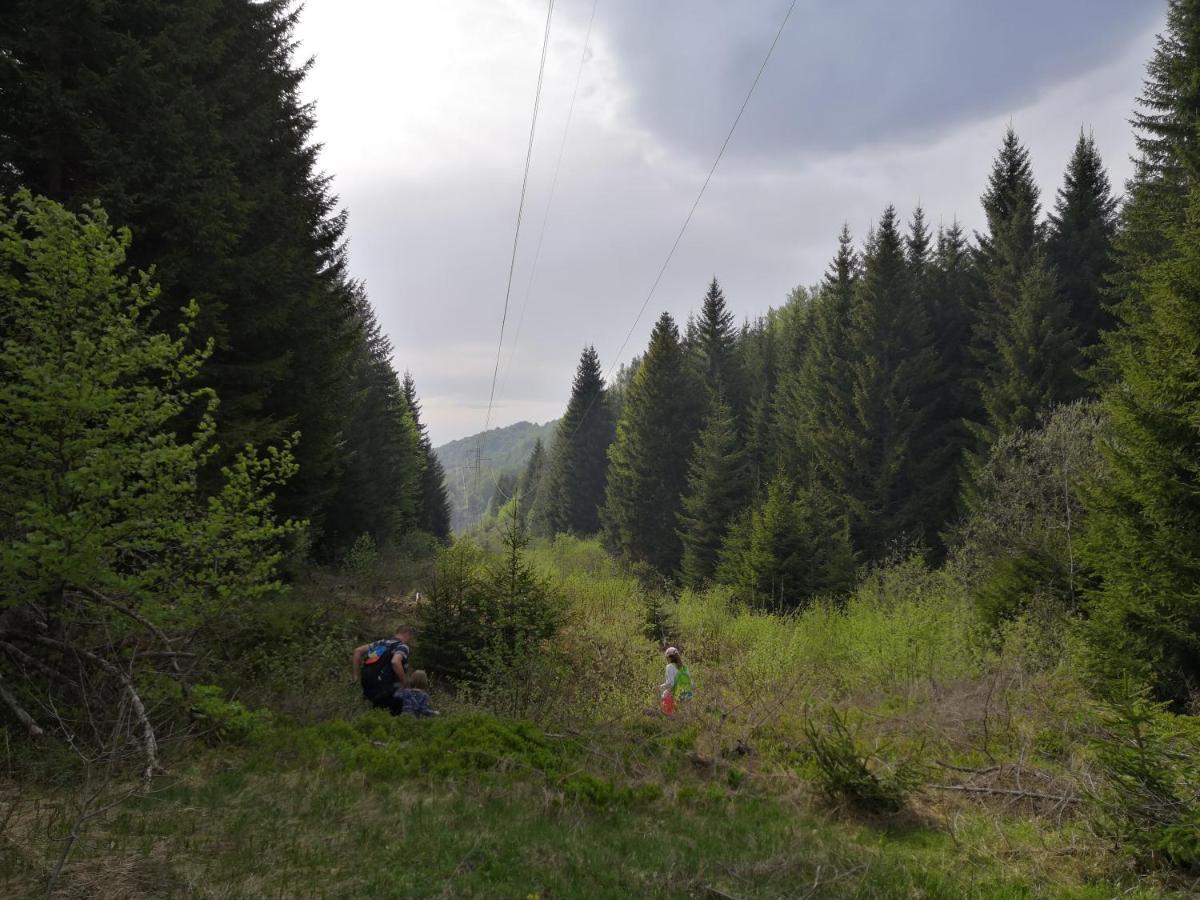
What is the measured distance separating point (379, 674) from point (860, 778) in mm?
6426

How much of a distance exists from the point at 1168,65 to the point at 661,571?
111 feet

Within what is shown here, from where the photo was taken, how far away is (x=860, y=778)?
6.29 metres

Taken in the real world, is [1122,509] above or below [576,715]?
above

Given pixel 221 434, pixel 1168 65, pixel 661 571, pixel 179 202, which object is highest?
pixel 1168 65

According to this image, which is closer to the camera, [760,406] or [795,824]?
[795,824]

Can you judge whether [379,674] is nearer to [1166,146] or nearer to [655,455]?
[1166,146]

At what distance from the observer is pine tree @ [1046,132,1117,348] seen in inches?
1179

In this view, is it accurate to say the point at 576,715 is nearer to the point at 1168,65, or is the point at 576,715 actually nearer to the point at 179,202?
the point at 179,202

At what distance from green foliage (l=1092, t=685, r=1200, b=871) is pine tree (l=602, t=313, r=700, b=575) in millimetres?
38403

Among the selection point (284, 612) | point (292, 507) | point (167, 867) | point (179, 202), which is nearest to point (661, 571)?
point (292, 507)

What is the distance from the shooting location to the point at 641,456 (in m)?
45.7

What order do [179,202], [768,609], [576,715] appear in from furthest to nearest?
[768,609] < [179,202] < [576,715]

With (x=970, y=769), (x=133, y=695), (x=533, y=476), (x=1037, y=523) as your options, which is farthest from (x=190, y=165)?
(x=533, y=476)

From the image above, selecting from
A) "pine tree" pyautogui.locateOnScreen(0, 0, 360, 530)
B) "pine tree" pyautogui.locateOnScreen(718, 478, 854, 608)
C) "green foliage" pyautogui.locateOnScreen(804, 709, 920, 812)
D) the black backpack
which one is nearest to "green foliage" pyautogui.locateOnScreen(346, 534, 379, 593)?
"pine tree" pyautogui.locateOnScreen(0, 0, 360, 530)
